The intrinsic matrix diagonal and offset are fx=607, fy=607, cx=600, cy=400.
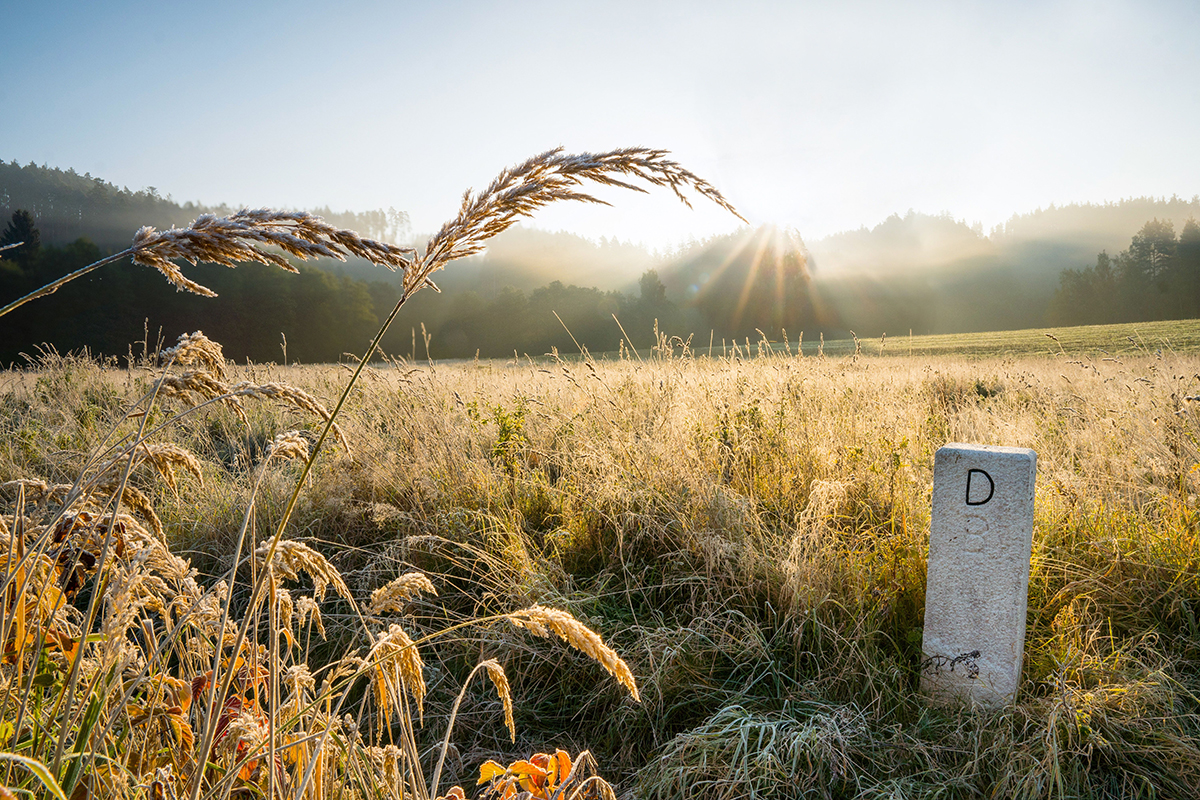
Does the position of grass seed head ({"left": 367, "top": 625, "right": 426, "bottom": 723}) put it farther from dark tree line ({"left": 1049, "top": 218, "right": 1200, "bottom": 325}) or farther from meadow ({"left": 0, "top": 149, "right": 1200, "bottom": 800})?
dark tree line ({"left": 1049, "top": 218, "right": 1200, "bottom": 325})

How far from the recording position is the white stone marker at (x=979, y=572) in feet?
7.26

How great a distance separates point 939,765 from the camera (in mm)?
1951

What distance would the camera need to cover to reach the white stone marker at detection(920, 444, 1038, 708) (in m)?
2.21

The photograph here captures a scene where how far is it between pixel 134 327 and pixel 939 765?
40996mm

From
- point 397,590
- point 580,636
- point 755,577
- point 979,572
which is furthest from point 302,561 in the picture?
point 979,572

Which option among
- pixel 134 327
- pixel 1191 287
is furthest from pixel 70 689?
pixel 1191 287

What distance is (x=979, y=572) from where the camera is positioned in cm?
226

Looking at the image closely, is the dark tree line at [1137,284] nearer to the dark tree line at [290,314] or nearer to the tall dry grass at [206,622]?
the dark tree line at [290,314]

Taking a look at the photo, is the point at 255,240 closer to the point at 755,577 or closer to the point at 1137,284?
the point at 755,577

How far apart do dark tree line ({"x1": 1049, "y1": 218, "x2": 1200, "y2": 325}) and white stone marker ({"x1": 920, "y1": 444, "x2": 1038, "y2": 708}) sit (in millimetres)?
56547

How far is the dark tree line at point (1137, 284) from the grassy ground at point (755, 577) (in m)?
55.4

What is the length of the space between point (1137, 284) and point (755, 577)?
64056 millimetres

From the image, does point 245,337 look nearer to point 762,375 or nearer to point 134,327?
point 134,327

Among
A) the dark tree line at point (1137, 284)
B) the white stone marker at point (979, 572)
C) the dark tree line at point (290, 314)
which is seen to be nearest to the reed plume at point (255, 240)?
the white stone marker at point (979, 572)
